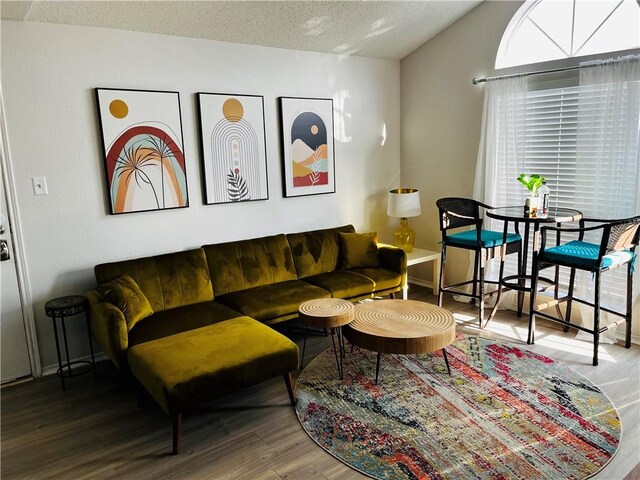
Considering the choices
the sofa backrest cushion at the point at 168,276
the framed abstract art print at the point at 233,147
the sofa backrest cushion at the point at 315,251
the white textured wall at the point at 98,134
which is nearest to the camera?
the white textured wall at the point at 98,134

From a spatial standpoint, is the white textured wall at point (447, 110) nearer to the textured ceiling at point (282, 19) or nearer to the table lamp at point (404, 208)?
the textured ceiling at point (282, 19)

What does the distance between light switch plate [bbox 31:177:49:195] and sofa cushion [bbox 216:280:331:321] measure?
1.36m

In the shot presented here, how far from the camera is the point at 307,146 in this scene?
4324 mm

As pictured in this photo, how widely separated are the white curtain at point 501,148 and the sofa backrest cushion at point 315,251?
4.47 ft

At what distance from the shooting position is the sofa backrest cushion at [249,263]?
3664 millimetres

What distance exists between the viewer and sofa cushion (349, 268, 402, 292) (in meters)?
3.97

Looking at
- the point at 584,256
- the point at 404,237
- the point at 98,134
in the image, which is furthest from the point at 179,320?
the point at 584,256

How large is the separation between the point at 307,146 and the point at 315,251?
3.13ft

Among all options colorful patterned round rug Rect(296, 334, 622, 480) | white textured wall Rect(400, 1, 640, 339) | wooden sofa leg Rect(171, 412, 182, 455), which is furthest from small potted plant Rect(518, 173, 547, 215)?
wooden sofa leg Rect(171, 412, 182, 455)

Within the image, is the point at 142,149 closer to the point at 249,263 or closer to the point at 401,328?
the point at 249,263

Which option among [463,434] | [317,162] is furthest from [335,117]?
[463,434]

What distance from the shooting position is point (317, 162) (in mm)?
4418

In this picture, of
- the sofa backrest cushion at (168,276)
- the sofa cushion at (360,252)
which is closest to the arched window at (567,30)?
the sofa cushion at (360,252)

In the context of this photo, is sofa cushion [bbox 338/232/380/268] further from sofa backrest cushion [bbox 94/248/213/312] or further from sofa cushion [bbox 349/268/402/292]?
sofa backrest cushion [bbox 94/248/213/312]
